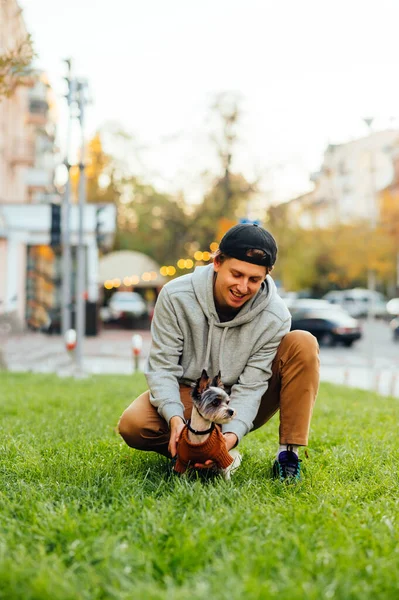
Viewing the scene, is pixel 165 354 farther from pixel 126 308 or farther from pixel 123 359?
pixel 126 308

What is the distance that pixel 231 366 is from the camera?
4.25 metres

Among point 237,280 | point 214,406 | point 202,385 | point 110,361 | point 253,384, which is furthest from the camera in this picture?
point 110,361

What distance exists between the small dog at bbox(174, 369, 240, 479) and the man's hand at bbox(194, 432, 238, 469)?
0.07 ft

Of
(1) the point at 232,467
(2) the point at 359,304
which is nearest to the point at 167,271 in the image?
(2) the point at 359,304

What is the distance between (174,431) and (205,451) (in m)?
0.25

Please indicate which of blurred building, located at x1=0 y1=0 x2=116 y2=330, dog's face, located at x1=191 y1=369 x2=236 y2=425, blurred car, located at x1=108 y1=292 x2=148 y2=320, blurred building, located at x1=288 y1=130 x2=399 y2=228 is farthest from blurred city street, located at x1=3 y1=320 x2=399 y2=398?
blurred building, located at x1=288 y1=130 x2=399 y2=228

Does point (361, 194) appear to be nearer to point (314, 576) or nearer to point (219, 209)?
point (219, 209)

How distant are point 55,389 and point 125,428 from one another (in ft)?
19.5

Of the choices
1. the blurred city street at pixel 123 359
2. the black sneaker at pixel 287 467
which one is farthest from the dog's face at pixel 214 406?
the blurred city street at pixel 123 359

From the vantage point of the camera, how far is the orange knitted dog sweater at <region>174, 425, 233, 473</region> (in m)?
3.68

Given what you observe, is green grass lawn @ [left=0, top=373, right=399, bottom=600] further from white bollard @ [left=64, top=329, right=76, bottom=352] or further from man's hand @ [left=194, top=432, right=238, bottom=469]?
white bollard @ [left=64, top=329, right=76, bottom=352]

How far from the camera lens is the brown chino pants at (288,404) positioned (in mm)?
4145

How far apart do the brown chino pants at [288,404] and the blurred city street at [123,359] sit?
29.5ft

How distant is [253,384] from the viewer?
4188mm
